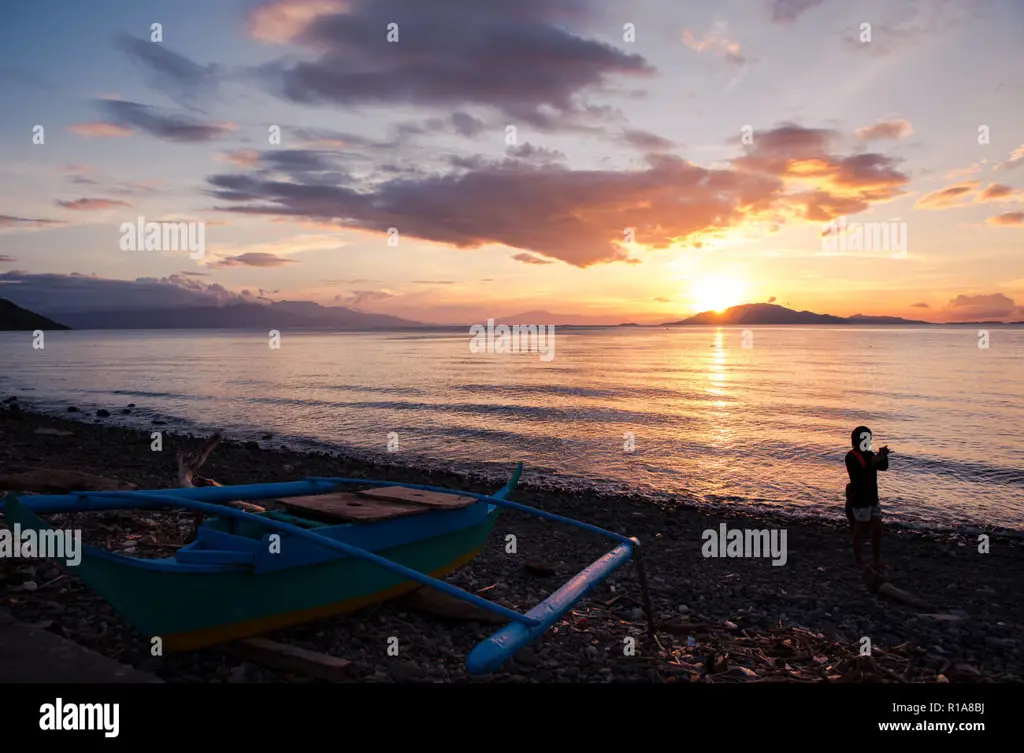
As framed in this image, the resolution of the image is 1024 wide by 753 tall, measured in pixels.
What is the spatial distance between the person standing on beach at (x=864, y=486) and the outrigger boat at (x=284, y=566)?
14.1 ft

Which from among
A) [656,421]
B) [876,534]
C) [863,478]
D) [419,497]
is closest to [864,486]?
[863,478]

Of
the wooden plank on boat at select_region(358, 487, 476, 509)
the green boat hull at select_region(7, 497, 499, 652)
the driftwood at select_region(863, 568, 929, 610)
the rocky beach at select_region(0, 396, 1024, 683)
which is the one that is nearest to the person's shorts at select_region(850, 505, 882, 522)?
the driftwood at select_region(863, 568, 929, 610)

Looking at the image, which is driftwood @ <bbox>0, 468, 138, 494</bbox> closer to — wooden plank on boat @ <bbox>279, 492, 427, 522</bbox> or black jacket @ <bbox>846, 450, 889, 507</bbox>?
wooden plank on boat @ <bbox>279, 492, 427, 522</bbox>

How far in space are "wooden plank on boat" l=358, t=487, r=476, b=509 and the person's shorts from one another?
20.7ft

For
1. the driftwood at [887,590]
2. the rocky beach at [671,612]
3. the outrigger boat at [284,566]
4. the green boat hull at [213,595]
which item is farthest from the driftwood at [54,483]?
the driftwood at [887,590]

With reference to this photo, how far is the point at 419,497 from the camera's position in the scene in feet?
25.0

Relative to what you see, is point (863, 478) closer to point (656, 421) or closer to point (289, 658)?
point (289, 658)

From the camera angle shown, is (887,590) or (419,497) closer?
(419,497)

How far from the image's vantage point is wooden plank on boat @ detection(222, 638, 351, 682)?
5.14 m

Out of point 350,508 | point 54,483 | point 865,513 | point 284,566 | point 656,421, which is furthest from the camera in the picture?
point 656,421

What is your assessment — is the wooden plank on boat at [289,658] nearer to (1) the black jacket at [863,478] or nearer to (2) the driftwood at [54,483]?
(2) the driftwood at [54,483]

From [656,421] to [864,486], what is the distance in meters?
22.2

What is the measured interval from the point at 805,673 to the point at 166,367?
73.7 m

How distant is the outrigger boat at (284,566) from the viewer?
5004 mm
